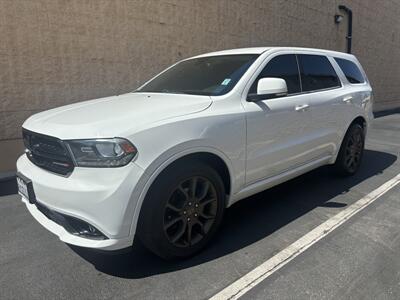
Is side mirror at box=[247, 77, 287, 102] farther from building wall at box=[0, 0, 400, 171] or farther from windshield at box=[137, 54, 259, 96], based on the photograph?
building wall at box=[0, 0, 400, 171]

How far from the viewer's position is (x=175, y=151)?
2621 millimetres

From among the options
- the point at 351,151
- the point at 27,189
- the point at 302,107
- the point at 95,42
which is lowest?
the point at 351,151

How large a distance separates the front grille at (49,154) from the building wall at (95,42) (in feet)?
11.1

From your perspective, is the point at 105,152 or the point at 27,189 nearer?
the point at 105,152

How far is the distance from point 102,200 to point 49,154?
0.64 m

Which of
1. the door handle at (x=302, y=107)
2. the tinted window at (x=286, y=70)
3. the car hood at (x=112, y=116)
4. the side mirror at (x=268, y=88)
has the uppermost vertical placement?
the tinted window at (x=286, y=70)

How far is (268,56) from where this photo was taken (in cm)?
365

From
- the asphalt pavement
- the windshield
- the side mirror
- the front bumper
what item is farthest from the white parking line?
the windshield

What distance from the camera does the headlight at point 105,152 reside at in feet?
7.91

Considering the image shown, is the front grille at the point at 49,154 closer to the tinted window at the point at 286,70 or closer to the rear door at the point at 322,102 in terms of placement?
the tinted window at the point at 286,70

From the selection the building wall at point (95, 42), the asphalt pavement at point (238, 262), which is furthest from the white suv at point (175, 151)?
the building wall at point (95, 42)

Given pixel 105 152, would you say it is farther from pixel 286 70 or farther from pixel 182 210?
pixel 286 70

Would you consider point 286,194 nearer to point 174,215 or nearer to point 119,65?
point 174,215

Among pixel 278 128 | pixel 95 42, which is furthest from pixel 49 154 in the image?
pixel 95 42
